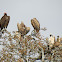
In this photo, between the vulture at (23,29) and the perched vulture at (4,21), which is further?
the perched vulture at (4,21)

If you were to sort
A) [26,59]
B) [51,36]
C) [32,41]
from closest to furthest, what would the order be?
[26,59]
[32,41]
[51,36]

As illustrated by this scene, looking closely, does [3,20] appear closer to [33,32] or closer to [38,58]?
[33,32]

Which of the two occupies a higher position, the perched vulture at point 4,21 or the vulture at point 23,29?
the perched vulture at point 4,21

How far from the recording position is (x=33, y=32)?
34.0 ft

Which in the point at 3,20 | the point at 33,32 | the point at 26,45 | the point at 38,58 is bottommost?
the point at 38,58

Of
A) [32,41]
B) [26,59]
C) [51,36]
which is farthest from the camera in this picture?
[51,36]

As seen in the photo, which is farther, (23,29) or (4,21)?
(4,21)

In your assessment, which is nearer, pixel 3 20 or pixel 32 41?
pixel 32 41

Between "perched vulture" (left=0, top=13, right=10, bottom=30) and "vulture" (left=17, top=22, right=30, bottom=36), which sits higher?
"perched vulture" (left=0, top=13, right=10, bottom=30)

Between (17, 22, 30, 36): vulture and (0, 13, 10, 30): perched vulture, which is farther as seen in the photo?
(0, 13, 10, 30): perched vulture

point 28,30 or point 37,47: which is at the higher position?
point 28,30

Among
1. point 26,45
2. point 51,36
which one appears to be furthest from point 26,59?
point 51,36

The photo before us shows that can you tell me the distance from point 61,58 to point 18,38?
94.6 inches

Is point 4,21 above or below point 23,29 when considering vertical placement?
above
